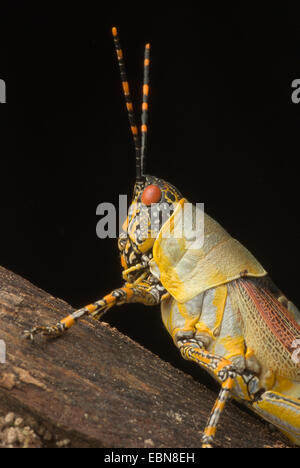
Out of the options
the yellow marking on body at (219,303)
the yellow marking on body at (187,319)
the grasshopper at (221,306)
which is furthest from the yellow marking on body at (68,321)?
the yellow marking on body at (219,303)

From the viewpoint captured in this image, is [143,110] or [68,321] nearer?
[68,321]

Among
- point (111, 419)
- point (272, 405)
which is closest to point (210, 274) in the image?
point (272, 405)

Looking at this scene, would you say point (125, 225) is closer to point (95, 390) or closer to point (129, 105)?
point (129, 105)

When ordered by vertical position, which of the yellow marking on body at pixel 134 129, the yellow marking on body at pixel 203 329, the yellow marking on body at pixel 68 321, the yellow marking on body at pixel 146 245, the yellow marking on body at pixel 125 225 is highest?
the yellow marking on body at pixel 134 129

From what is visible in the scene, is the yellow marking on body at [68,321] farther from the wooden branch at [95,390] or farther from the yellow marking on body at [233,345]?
the yellow marking on body at [233,345]

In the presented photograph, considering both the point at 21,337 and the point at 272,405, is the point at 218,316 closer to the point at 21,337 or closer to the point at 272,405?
the point at 272,405

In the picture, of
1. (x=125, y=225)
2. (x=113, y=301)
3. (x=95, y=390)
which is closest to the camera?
(x=95, y=390)

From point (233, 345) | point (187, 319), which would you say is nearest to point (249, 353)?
point (233, 345)

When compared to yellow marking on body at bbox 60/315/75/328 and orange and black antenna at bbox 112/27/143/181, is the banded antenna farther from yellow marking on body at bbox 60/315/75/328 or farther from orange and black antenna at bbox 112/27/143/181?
yellow marking on body at bbox 60/315/75/328

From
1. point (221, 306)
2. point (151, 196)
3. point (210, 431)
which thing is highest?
point (151, 196)
